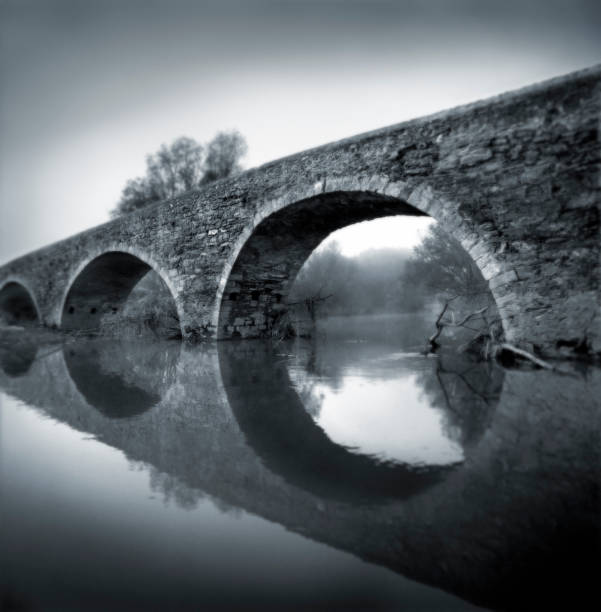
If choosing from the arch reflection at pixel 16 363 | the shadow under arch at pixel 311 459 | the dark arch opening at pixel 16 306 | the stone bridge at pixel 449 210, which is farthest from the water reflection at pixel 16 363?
the dark arch opening at pixel 16 306

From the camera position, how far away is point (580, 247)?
13.9ft

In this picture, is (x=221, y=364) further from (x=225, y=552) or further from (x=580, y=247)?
(x=580, y=247)

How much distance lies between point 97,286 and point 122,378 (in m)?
10.6

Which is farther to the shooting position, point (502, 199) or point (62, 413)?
point (502, 199)

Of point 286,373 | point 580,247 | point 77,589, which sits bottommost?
point 77,589

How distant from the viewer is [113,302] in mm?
14648

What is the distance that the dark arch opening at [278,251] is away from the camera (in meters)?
6.68

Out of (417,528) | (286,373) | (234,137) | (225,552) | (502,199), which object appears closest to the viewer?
(225,552)

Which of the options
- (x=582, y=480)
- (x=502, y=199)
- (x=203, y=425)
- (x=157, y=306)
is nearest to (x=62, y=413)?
(x=203, y=425)

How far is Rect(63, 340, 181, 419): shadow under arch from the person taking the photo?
9.75ft

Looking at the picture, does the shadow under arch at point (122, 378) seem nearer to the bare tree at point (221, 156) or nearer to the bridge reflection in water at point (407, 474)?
the bridge reflection in water at point (407, 474)

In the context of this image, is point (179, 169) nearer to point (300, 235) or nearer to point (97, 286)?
point (97, 286)

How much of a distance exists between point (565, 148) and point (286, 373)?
3.84m

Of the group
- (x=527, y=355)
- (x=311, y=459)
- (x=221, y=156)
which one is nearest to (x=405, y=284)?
(x=221, y=156)
